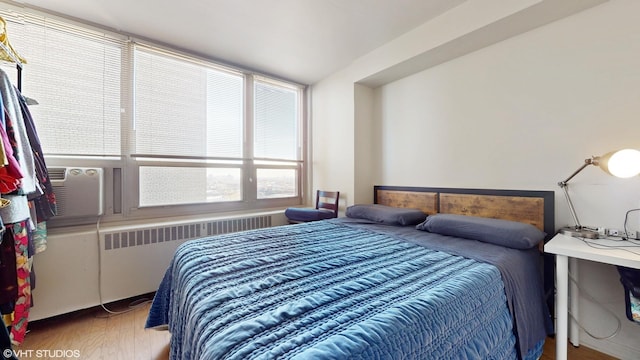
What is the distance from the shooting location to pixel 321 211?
297 cm

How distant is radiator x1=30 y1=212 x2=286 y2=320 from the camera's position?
188cm

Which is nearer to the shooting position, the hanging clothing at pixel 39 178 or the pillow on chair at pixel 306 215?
the hanging clothing at pixel 39 178

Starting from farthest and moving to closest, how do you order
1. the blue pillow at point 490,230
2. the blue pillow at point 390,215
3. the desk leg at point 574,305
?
1. the blue pillow at point 390,215
2. the desk leg at point 574,305
3. the blue pillow at point 490,230

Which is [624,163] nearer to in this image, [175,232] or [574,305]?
[574,305]

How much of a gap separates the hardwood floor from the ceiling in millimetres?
2590

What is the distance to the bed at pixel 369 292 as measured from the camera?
74 centimetres

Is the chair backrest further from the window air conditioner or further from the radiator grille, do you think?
the window air conditioner

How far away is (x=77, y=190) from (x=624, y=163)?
3734mm

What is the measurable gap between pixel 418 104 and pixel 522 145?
3.46 ft

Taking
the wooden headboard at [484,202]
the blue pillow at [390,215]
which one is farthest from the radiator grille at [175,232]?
the wooden headboard at [484,202]

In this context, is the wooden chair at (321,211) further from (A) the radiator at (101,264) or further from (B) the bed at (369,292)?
(A) the radiator at (101,264)

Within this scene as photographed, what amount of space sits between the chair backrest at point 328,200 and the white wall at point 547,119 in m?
0.83

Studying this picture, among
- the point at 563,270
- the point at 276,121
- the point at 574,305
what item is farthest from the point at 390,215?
the point at 276,121

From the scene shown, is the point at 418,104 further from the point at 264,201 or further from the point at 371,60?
the point at 264,201
